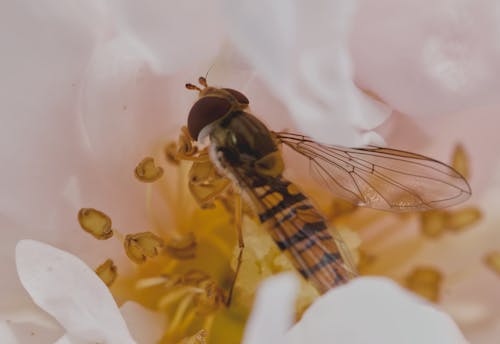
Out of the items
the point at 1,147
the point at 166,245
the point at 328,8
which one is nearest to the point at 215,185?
the point at 166,245

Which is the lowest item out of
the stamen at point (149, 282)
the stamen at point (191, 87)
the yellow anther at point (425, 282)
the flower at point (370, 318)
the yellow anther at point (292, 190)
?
the flower at point (370, 318)

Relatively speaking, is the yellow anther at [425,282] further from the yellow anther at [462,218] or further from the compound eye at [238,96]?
the compound eye at [238,96]

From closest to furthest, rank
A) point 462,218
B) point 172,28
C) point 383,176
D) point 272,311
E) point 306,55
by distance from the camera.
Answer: point 272,311
point 306,55
point 172,28
point 383,176
point 462,218

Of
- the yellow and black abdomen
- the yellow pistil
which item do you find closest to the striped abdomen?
the yellow and black abdomen

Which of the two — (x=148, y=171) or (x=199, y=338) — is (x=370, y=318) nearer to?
(x=199, y=338)

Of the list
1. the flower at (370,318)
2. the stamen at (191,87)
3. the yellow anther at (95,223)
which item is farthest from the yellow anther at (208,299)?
the flower at (370,318)

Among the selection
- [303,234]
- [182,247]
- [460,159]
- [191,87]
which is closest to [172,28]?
[191,87]

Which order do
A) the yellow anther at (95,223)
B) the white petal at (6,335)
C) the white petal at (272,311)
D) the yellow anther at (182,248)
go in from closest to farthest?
the white petal at (272,311) → the white petal at (6,335) → the yellow anther at (95,223) → the yellow anther at (182,248)
